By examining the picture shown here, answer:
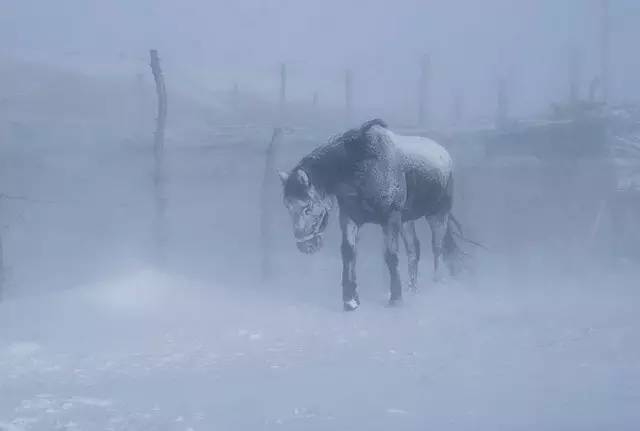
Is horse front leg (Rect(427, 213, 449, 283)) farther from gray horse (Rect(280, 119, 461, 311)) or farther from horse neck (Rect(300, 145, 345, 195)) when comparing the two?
horse neck (Rect(300, 145, 345, 195))

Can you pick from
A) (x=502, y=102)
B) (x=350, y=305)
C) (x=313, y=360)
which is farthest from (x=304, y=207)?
(x=502, y=102)

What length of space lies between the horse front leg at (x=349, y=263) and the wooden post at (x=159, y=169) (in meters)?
5.12

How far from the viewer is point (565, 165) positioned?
18219mm

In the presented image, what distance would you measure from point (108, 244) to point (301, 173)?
1175 centimetres

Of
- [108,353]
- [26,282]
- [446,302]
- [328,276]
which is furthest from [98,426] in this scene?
[26,282]

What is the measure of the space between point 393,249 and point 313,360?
10.8ft

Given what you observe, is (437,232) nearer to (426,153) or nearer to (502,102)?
(426,153)

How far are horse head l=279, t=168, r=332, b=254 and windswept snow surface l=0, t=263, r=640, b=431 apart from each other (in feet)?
3.94

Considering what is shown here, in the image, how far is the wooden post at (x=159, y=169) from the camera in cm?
1309

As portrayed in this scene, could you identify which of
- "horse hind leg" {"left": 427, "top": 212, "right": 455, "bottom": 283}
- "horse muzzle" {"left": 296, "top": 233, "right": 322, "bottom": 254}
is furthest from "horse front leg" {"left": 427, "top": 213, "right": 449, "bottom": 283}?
"horse muzzle" {"left": 296, "top": 233, "right": 322, "bottom": 254}

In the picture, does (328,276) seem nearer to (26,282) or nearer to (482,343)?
(482,343)

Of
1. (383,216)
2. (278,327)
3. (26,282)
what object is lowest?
(26,282)

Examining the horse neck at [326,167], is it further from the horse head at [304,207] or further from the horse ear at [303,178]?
the horse ear at [303,178]

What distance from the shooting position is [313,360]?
22.8ft
